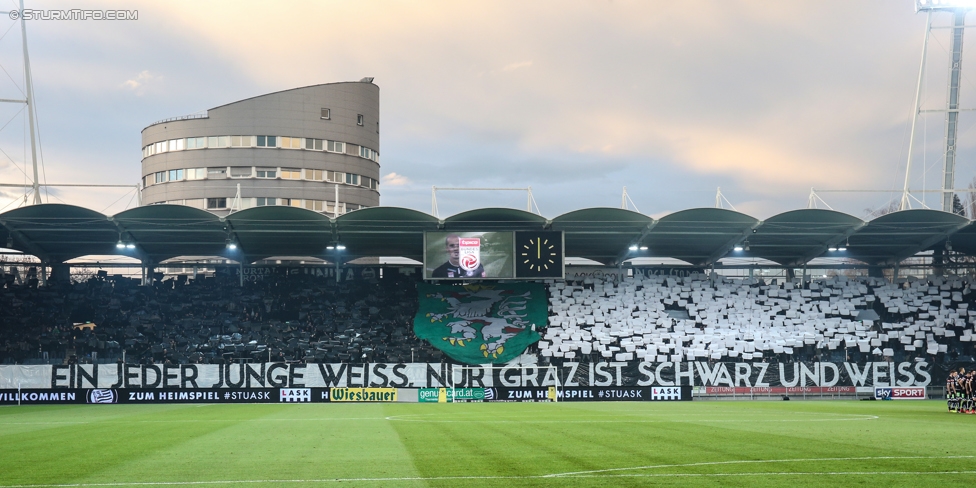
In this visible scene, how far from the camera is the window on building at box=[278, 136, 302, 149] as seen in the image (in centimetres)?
8600

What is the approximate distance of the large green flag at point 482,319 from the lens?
5100cm

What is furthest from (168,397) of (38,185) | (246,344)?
(38,185)

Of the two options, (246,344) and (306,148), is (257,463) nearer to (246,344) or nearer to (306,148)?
(246,344)

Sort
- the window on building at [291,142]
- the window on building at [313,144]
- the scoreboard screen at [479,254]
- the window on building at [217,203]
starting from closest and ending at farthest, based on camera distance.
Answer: the scoreboard screen at [479,254], the window on building at [217,203], the window on building at [291,142], the window on building at [313,144]

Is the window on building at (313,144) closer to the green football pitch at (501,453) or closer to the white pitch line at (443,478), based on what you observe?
the green football pitch at (501,453)

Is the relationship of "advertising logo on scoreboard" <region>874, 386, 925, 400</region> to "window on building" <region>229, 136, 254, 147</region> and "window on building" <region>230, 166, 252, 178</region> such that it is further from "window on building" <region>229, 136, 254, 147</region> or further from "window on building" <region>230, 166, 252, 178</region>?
"window on building" <region>229, 136, 254, 147</region>

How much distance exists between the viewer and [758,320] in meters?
54.0

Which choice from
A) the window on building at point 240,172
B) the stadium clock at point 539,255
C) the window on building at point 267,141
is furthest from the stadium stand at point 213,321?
the window on building at point 267,141

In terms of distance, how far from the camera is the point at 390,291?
2242 inches

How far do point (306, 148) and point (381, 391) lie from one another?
48.4 metres

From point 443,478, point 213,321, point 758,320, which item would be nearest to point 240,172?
point 213,321

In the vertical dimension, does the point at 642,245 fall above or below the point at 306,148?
below

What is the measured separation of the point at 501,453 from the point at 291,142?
74.6 metres

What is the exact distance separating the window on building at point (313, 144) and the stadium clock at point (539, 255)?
43558 mm
